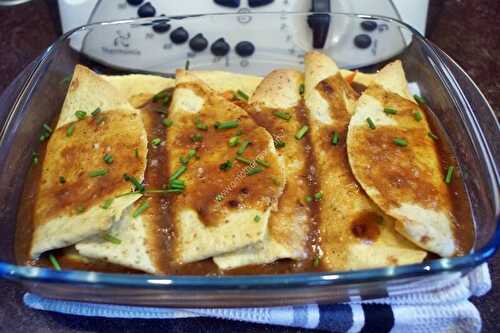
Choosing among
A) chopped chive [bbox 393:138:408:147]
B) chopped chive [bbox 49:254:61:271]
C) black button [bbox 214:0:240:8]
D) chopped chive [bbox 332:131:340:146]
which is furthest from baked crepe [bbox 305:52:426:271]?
chopped chive [bbox 49:254:61:271]

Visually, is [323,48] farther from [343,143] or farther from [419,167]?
[419,167]

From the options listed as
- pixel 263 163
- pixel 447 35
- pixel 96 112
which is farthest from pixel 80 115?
pixel 447 35

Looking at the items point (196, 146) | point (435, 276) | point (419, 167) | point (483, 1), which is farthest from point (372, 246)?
point (483, 1)

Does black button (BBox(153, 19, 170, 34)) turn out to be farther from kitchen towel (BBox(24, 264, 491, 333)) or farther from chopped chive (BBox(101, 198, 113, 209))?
kitchen towel (BBox(24, 264, 491, 333))

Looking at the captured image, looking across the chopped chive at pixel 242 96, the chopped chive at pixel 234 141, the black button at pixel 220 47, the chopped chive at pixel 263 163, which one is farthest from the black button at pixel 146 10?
the chopped chive at pixel 263 163

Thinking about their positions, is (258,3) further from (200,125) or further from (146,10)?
(200,125)

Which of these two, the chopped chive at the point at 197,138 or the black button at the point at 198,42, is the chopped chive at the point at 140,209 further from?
the black button at the point at 198,42

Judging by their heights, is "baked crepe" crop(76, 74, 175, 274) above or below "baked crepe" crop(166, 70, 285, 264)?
below
